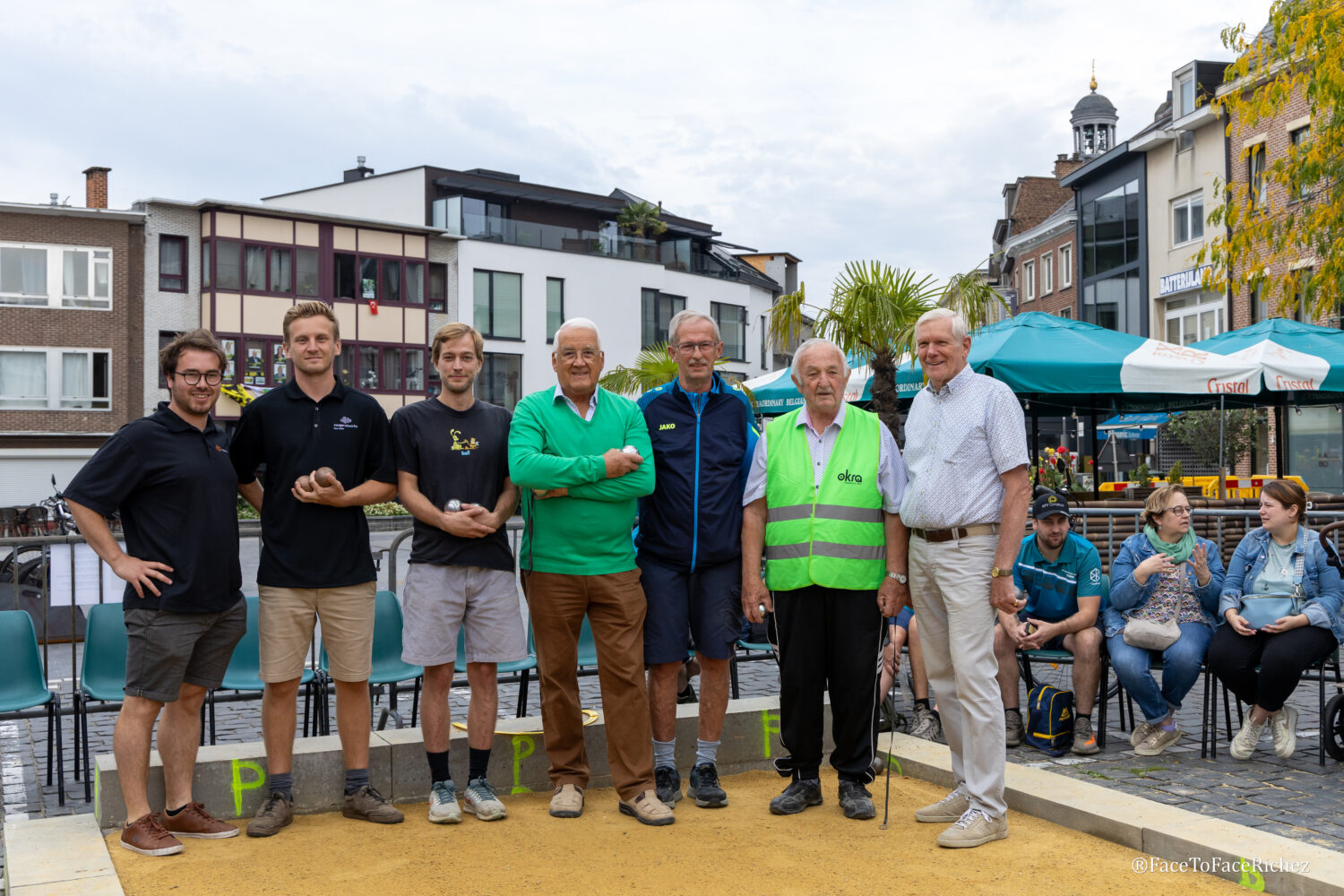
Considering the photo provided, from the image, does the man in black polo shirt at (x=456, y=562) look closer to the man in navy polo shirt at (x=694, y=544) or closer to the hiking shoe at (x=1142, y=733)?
the man in navy polo shirt at (x=694, y=544)

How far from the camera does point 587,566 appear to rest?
5.35 metres

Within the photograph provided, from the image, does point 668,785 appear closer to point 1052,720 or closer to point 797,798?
point 797,798

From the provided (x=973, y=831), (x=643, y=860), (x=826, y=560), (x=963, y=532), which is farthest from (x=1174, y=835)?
(x=643, y=860)

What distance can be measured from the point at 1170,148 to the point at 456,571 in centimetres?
3720

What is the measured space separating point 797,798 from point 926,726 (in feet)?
6.12

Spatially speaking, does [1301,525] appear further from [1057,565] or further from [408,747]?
[408,747]

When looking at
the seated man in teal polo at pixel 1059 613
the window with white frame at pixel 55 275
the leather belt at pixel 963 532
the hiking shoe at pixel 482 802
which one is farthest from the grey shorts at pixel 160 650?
the window with white frame at pixel 55 275

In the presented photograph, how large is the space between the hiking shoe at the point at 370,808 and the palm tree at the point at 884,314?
29.5 ft

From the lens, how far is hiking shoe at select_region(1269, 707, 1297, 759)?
6484 mm

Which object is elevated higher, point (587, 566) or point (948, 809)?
point (587, 566)

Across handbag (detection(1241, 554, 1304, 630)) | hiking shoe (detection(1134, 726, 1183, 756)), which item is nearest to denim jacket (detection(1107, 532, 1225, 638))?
handbag (detection(1241, 554, 1304, 630))

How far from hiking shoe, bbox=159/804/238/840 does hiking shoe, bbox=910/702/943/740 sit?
3.82 metres

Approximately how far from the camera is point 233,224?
39375mm

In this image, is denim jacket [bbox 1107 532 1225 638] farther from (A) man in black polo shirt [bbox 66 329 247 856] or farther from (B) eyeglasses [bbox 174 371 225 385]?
(B) eyeglasses [bbox 174 371 225 385]
